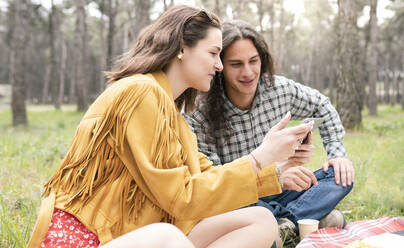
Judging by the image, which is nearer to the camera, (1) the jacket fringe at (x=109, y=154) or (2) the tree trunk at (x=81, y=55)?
(1) the jacket fringe at (x=109, y=154)

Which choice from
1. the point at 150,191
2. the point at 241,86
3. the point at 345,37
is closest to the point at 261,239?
the point at 150,191

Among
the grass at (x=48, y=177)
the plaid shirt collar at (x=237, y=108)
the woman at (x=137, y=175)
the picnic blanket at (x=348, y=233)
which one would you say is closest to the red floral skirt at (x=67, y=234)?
the woman at (x=137, y=175)

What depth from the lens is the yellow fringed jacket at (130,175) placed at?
53.4 inches

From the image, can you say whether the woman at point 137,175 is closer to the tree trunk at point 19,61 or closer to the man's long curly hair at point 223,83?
the man's long curly hair at point 223,83

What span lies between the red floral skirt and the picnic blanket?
132cm

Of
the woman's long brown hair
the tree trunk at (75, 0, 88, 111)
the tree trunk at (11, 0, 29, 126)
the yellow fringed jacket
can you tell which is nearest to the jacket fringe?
the yellow fringed jacket

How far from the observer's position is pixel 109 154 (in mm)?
1422

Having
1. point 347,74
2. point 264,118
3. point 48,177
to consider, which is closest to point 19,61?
point 48,177

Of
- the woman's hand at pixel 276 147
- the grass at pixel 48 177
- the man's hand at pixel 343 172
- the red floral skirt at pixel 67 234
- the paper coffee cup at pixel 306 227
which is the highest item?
the woman's hand at pixel 276 147

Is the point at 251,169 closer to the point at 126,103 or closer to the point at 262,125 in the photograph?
the point at 126,103

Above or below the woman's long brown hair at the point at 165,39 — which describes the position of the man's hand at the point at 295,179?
below

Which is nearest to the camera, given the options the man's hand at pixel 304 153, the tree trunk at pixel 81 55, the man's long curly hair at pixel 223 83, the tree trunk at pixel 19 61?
the man's hand at pixel 304 153

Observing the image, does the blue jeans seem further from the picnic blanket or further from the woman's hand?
the woman's hand

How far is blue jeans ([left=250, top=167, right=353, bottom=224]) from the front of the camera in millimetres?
2602
